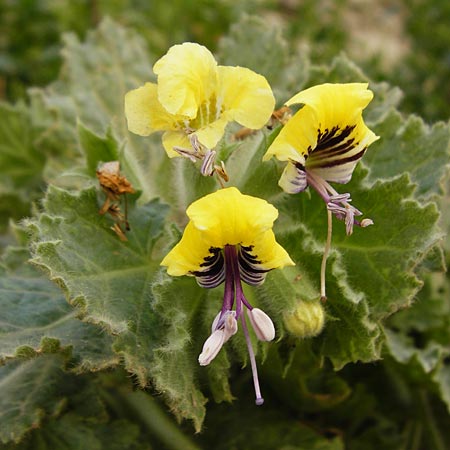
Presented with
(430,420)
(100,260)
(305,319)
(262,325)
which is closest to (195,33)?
(430,420)

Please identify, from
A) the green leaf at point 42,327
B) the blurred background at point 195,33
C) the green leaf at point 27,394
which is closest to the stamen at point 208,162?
the green leaf at point 42,327

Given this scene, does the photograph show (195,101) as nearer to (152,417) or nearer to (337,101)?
(337,101)

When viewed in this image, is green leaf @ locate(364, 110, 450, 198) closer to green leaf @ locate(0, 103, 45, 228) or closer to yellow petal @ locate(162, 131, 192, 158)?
yellow petal @ locate(162, 131, 192, 158)

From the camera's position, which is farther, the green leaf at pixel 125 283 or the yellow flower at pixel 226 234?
the green leaf at pixel 125 283

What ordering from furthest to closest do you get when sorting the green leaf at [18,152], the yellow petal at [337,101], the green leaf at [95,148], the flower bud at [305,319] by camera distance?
the green leaf at [18,152] < the green leaf at [95,148] < the flower bud at [305,319] < the yellow petal at [337,101]

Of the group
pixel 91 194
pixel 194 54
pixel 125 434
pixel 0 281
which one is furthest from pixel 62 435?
pixel 194 54

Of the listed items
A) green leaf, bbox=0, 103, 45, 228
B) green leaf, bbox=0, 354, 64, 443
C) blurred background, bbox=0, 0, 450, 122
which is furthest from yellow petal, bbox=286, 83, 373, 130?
blurred background, bbox=0, 0, 450, 122

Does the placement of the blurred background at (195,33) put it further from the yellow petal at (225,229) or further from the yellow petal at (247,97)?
the yellow petal at (225,229)
